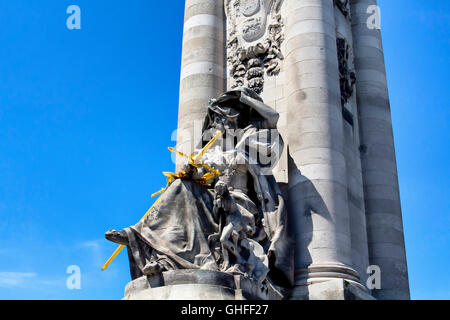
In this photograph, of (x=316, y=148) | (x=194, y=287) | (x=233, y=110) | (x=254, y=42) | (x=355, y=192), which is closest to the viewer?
(x=194, y=287)

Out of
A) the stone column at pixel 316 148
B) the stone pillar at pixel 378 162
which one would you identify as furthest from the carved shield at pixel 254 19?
the stone pillar at pixel 378 162

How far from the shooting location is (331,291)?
46.1 feet

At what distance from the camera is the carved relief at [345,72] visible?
18828mm

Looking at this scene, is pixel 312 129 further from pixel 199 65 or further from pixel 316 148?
pixel 199 65

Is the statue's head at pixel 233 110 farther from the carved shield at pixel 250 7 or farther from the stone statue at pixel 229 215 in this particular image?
the carved shield at pixel 250 7

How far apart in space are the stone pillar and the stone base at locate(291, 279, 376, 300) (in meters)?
4.23

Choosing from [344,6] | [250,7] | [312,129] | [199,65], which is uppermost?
[344,6]

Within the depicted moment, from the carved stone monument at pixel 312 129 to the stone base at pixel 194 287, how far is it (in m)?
0.09

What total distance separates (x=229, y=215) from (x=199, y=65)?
297 inches

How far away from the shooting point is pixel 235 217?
45.3ft

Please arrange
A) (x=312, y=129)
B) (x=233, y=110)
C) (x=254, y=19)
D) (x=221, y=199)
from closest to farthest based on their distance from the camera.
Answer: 1. (x=221, y=199)
2. (x=312, y=129)
3. (x=233, y=110)
4. (x=254, y=19)

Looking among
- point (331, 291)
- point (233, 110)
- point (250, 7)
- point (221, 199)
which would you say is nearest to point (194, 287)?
point (221, 199)

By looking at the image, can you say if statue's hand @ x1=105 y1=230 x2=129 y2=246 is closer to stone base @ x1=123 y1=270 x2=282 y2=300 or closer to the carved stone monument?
the carved stone monument
